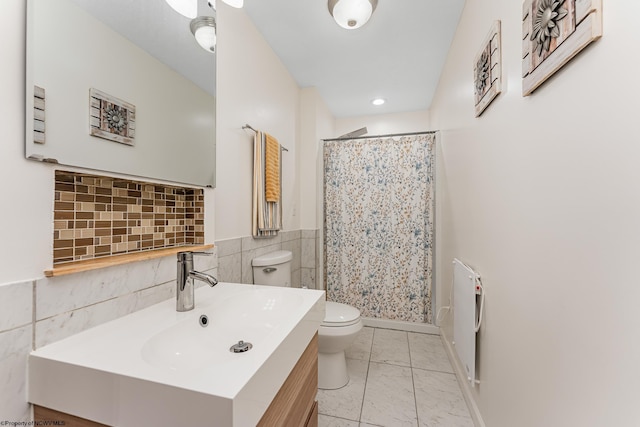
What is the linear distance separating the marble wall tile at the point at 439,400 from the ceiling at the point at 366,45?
2455 mm

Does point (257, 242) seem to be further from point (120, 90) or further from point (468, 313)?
point (468, 313)

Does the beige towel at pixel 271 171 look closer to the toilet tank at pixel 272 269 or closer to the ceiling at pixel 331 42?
the toilet tank at pixel 272 269

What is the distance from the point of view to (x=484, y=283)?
135 cm

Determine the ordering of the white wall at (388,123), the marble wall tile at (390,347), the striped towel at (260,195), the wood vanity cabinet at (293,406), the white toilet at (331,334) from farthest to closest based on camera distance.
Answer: the white wall at (388,123)
the marble wall tile at (390,347)
the striped towel at (260,195)
the white toilet at (331,334)
the wood vanity cabinet at (293,406)

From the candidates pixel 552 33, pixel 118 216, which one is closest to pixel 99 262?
pixel 118 216

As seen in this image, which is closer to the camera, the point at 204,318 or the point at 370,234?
the point at 204,318

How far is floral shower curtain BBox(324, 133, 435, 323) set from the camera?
2523 millimetres

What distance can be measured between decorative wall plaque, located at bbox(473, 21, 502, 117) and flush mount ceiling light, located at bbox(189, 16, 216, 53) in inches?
51.3

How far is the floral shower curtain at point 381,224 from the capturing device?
2.52m

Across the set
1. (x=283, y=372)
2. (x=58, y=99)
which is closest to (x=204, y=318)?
(x=283, y=372)

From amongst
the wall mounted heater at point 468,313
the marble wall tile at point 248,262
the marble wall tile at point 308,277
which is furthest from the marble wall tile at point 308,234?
the wall mounted heater at point 468,313

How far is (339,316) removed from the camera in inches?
72.1

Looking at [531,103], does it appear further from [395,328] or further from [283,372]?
[395,328]

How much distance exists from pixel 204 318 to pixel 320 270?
188cm
